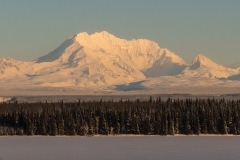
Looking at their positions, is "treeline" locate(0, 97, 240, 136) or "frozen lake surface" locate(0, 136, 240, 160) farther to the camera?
"treeline" locate(0, 97, 240, 136)

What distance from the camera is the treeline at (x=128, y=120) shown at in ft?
535

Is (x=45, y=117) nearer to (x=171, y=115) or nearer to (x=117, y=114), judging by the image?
(x=117, y=114)

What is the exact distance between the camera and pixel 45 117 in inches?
6506

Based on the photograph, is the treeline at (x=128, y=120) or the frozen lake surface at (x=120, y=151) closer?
the frozen lake surface at (x=120, y=151)

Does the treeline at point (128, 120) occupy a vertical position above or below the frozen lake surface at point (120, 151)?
above

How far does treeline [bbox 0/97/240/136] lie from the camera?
535ft

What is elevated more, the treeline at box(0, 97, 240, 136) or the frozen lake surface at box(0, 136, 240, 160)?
the treeline at box(0, 97, 240, 136)

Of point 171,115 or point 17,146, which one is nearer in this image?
point 17,146

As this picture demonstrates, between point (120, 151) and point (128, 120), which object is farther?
point (128, 120)

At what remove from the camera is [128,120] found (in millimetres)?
166125

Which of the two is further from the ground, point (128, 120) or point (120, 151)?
point (128, 120)

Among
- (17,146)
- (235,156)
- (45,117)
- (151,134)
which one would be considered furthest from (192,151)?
(45,117)

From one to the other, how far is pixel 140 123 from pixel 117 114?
6199mm

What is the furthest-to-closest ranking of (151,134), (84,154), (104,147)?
1. (151,134)
2. (104,147)
3. (84,154)
